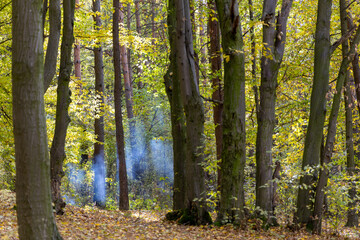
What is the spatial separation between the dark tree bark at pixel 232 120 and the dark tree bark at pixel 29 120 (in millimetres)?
4352

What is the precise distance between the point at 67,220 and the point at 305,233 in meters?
5.37

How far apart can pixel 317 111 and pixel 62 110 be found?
5847 millimetres

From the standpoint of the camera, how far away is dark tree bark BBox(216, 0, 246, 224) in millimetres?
7527

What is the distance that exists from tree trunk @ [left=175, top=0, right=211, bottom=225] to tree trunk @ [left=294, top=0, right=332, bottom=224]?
2304mm

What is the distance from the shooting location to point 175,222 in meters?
8.77

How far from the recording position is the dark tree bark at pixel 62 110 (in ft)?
27.3

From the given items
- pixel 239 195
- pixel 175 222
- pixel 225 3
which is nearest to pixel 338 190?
pixel 239 195

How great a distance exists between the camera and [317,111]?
8461mm

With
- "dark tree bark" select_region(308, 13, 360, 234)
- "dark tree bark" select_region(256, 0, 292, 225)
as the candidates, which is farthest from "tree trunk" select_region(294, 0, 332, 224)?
"dark tree bark" select_region(256, 0, 292, 225)

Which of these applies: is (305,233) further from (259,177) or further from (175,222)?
(175,222)

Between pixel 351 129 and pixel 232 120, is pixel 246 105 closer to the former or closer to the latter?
pixel 351 129

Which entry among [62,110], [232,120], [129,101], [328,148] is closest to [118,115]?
[62,110]

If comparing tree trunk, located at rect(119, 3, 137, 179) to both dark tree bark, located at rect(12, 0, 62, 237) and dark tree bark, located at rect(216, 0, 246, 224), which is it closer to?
dark tree bark, located at rect(216, 0, 246, 224)

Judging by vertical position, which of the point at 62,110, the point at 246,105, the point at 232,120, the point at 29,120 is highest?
the point at 246,105
